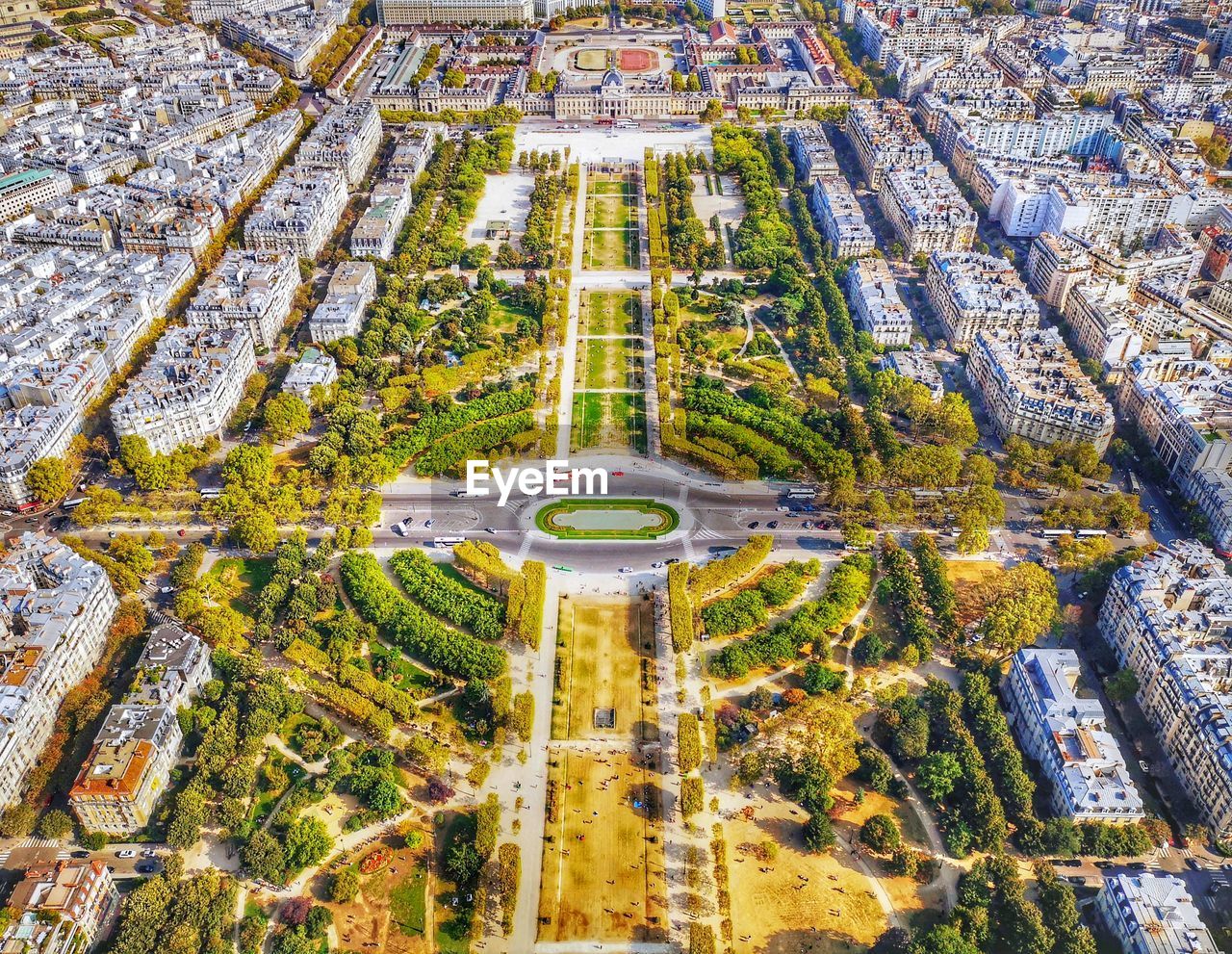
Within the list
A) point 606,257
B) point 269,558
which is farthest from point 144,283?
point 606,257

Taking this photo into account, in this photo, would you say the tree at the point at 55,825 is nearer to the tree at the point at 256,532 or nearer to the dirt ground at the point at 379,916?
the dirt ground at the point at 379,916

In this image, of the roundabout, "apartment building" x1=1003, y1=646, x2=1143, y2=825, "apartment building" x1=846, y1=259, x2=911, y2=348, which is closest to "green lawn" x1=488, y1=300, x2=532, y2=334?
the roundabout

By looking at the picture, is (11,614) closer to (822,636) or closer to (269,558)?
(269,558)

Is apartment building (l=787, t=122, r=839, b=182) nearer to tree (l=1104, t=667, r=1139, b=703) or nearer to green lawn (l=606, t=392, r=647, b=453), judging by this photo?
green lawn (l=606, t=392, r=647, b=453)

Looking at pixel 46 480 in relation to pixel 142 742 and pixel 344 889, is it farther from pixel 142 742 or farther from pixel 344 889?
pixel 344 889

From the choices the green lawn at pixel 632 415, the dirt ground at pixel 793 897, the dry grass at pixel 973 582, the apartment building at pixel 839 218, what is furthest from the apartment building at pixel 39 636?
the apartment building at pixel 839 218
